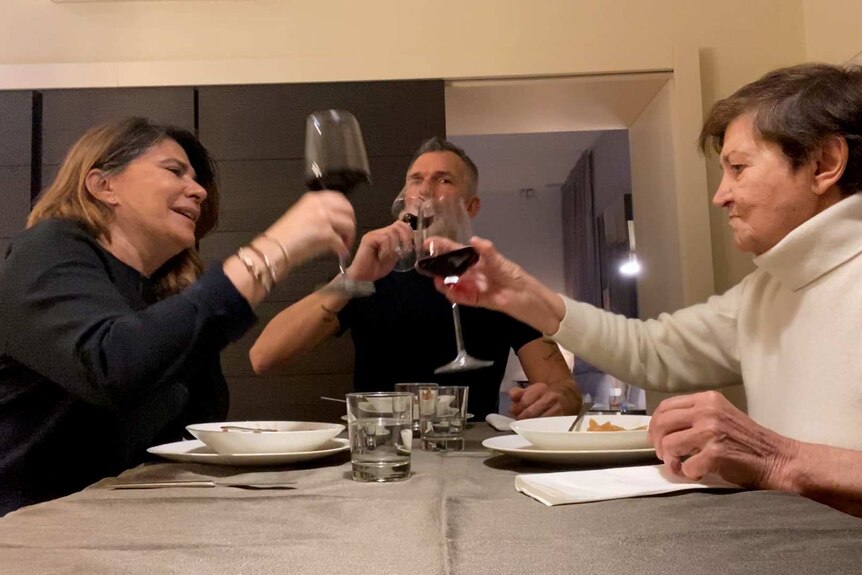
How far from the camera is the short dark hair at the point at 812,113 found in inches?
45.6

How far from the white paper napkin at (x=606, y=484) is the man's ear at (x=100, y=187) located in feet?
3.22

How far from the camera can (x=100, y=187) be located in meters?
1.39

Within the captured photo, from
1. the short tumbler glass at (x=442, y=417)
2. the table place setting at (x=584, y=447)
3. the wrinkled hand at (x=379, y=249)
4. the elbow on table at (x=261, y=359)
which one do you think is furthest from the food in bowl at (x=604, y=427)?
the elbow on table at (x=261, y=359)

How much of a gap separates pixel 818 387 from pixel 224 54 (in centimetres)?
227

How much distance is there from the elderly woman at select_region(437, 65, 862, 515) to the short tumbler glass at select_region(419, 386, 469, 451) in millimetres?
279

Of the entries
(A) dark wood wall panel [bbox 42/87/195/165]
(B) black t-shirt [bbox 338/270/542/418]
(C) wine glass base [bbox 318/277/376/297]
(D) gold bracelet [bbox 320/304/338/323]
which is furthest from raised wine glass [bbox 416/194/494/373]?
(A) dark wood wall panel [bbox 42/87/195/165]

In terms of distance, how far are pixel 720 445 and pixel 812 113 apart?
2.10ft

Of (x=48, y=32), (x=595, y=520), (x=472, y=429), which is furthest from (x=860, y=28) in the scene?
(x=48, y=32)

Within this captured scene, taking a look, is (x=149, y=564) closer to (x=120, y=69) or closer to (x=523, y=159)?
(x=120, y=69)

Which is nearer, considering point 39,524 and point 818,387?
point 39,524

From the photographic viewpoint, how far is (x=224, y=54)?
2.63 meters

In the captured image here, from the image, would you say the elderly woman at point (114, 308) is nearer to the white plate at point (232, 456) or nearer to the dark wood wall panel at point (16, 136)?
the white plate at point (232, 456)

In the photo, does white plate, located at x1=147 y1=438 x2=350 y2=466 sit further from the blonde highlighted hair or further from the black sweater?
the blonde highlighted hair

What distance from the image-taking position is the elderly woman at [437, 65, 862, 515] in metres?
0.85
